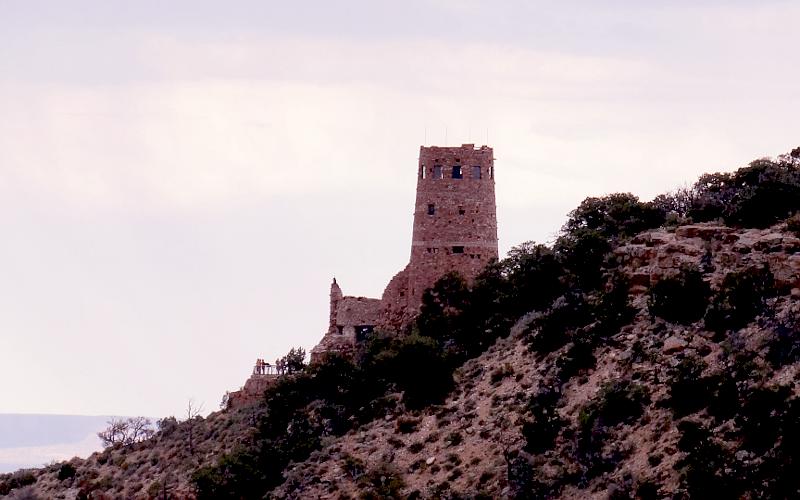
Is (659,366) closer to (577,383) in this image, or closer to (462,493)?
(577,383)

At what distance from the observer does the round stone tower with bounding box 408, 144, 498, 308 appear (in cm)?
7388

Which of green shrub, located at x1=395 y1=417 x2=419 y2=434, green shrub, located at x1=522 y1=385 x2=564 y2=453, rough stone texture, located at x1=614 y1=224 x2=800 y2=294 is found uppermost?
rough stone texture, located at x1=614 y1=224 x2=800 y2=294

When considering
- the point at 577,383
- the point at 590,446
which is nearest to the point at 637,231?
the point at 577,383

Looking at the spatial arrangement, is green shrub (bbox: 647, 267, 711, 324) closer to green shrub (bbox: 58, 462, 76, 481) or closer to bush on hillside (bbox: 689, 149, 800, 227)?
bush on hillside (bbox: 689, 149, 800, 227)

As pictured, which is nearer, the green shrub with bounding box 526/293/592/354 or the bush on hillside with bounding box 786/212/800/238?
Result: the bush on hillside with bounding box 786/212/800/238

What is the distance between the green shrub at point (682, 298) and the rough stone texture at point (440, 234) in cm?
1403

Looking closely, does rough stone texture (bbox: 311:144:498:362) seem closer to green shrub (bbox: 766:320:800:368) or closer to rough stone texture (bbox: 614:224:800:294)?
rough stone texture (bbox: 614:224:800:294)

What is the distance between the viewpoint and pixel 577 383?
200 feet

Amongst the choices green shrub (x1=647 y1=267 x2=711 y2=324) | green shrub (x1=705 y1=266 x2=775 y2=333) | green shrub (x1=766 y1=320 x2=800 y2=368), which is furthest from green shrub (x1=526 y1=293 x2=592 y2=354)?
green shrub (x1=766 y1=320 x2=800 y2=368)

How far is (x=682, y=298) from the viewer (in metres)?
60.5

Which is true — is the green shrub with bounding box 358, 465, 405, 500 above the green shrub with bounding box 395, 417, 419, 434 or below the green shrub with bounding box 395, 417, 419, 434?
below

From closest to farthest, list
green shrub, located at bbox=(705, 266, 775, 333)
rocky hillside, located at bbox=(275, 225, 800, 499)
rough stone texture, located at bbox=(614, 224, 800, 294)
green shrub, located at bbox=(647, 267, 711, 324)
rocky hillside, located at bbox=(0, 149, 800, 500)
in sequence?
rocky hillside, located at bbox=(275, 225, 800, 499) → rocky hillside, located at bbox=(0, 149, 800, 500) → green shrub, located at bbox=(705, 266, 775, 333) → green shrub, located at bbox=(647, 267, 711, 324) → rough stone texture, located at bbox=(614, 224, 800, 294)

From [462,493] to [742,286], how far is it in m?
12.9

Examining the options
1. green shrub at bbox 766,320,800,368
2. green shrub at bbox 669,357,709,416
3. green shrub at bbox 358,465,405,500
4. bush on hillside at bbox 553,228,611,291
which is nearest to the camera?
green shrub at bbox 766,320,800,368
